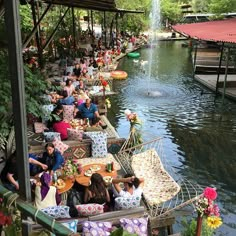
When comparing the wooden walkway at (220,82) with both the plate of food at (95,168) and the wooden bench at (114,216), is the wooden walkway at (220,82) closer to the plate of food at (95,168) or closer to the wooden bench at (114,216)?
the plate of food at (95,168)

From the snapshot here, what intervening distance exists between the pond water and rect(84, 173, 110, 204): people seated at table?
2.61 m

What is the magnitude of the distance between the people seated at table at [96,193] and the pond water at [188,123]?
2610 millimetres

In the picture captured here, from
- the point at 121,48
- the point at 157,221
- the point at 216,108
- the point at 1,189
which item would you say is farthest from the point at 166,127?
the point at 121,48

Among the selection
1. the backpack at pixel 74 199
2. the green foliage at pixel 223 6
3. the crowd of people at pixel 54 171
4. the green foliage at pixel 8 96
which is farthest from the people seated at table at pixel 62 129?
the green foliage at pixel 223 6

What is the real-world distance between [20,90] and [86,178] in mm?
5262

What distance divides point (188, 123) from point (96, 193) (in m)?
8.31

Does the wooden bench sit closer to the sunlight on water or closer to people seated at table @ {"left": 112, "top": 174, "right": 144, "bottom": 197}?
people seated at table @ {"left": 112, "top": 174, "right": 144, "bottom": 197}

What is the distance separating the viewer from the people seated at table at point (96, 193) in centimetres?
592

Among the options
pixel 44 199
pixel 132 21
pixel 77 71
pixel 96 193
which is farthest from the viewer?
pixel 132 21

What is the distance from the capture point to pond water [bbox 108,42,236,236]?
930cm

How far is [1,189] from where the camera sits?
262 centimetres

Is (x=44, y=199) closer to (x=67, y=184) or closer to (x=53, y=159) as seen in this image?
(x=67, y=184)

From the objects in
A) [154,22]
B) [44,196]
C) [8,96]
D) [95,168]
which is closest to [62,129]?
[95,168]

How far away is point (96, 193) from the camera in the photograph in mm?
5965
